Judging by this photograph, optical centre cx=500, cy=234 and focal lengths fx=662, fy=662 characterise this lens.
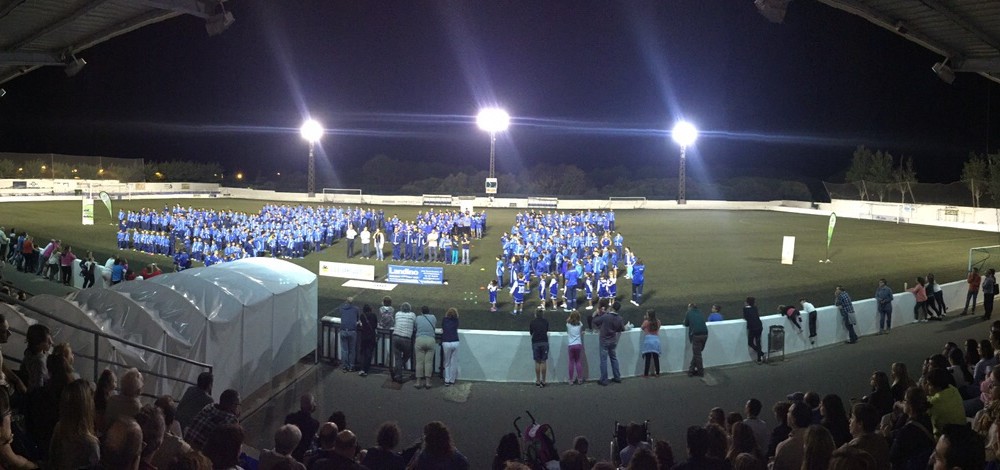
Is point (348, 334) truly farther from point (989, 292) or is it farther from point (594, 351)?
point (989, 292)

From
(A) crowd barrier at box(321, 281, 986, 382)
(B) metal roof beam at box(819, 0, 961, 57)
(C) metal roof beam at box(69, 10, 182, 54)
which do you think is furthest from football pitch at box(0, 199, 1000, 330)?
(C) metal roof beam at box(69, 10, 182, 54)

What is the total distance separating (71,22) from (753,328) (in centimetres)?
1438

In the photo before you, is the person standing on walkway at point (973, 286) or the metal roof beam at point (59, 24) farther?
the person standing on walkway at point (973, 286)

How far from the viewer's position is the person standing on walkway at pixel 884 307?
1410 cm

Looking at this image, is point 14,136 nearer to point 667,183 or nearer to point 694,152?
point 667,183

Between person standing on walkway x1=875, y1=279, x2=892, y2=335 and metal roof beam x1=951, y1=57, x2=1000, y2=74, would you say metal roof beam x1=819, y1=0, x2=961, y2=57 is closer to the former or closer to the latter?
metal roof beam x1=951, y1=57, x2=1000, y2=74

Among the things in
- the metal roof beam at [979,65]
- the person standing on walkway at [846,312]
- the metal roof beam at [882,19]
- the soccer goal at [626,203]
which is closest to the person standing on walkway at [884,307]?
the person standing on walkway at [846,312]

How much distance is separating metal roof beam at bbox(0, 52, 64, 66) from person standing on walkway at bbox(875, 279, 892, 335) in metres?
18.8

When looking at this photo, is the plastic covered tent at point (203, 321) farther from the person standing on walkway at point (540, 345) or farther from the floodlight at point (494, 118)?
the floodlight at point (494, 118)

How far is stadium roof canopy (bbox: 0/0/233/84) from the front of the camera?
11.5 m

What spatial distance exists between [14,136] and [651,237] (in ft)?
230

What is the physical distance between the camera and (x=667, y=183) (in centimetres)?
7169

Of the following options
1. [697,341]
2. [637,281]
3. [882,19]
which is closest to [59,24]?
[697,341]

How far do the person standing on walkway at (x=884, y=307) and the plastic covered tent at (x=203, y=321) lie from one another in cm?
1184
